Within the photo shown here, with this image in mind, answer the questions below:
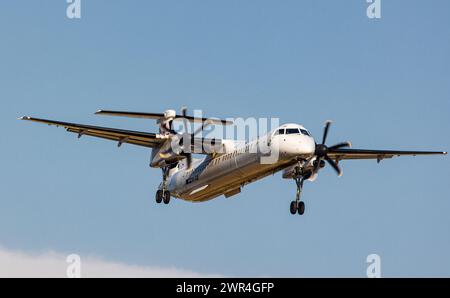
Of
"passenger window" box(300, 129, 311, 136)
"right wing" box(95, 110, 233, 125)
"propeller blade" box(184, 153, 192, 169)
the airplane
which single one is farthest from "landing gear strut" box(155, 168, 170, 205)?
"passenger window" box(300, 129, 311, 136)

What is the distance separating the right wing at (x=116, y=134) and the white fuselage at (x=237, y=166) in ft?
6.59

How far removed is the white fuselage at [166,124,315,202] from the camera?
112 feet

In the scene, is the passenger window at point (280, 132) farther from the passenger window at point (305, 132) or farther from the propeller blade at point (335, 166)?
the propeller blade at point (335, 166)

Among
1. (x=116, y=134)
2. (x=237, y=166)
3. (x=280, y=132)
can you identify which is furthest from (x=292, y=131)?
(x=116, y=134)

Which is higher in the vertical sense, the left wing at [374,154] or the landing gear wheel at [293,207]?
the left wing at [374,154]

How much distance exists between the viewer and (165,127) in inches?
1572

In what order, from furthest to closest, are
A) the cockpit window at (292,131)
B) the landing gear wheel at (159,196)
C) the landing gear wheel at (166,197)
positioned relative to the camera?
the landing gear wheel at (159,196), the landing gear wheel at (166,197), the cockpit window at (292,131)

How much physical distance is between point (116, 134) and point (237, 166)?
6.13 metres

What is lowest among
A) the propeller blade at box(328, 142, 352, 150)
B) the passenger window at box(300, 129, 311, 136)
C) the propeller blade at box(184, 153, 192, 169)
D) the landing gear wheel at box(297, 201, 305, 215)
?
the landing gear wheel at box(297, 201, 305, 215)

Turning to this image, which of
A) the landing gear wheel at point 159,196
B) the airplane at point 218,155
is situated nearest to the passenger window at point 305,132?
the airplane at point 218,155

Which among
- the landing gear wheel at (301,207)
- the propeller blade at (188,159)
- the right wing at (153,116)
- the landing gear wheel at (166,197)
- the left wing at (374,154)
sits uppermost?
the right wing at (153,116)

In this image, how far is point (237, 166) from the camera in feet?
119

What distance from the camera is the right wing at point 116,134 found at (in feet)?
123

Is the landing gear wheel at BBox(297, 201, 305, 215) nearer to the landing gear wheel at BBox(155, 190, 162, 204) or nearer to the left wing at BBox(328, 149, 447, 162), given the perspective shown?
the left wing at BBox(328, 149, 447, 162)
